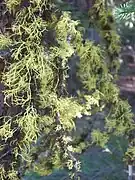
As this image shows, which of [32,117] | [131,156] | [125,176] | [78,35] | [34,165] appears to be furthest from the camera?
[125,176]

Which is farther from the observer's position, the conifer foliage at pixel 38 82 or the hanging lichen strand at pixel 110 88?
the hanging lichen strand at pixel 110 88

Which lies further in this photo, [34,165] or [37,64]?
[34,165]

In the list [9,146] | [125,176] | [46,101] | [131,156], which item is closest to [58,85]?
[46,101]

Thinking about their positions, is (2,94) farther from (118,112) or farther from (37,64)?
(118,112)

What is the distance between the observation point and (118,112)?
1.31 metres

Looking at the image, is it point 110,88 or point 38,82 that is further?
point 110,88

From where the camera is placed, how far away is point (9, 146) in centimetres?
105

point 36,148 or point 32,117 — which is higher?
point 32,117

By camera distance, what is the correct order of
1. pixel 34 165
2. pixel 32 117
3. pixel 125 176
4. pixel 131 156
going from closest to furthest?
pixel 32 117
pixel 34 165
pixel 131 156
pixel 125 176

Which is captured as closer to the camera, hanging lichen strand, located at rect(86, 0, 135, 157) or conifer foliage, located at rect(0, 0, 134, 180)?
conifer foliage, located at rect(0, 0, 134, 180)

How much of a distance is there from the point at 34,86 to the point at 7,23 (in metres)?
0.19

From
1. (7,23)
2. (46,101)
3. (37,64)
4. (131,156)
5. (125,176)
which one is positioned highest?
(7,23)

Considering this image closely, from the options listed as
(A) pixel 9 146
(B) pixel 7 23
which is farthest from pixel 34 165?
(B) pixel 7 23

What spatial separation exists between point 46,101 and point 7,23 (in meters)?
0.24
